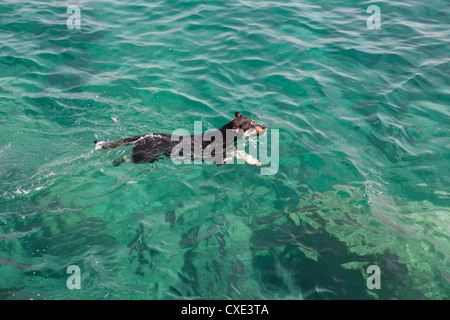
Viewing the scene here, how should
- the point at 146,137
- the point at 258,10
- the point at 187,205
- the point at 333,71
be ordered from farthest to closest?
Result: the point at 258,10 < the point at 333,71 < the point at 146,137 < the point at 187,205

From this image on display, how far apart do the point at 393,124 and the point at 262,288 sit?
7.33m

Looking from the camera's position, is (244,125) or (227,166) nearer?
(244,125)

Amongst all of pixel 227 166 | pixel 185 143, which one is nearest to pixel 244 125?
pixel 227 166

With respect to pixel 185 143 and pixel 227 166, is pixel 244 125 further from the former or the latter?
pixel 185 143

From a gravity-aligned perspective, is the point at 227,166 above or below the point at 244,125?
below

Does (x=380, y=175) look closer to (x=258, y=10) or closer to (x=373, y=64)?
(x=373, y=64)

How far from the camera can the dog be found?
836cm

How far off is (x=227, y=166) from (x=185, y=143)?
1414 millimetres

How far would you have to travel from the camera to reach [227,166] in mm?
9109

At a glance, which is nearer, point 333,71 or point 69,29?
point 333,71

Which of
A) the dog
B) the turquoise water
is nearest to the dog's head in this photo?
the dog

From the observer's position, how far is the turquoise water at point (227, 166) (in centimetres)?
657
